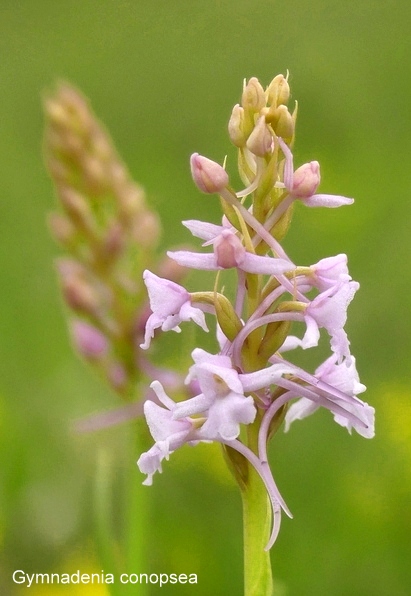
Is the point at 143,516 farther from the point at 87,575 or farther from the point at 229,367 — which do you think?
the point at 229,367

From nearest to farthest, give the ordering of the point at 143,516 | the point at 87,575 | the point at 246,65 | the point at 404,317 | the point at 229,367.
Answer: the point at 229,367, the point at 143,516, the point at 87,575, the point at 404,317, the point at 246,65

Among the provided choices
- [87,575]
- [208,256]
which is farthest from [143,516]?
[208,256]

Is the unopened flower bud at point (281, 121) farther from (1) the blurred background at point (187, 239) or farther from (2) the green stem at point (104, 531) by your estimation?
(2) the green stem at point (104, 531)

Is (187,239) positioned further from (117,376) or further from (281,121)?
(281,121)

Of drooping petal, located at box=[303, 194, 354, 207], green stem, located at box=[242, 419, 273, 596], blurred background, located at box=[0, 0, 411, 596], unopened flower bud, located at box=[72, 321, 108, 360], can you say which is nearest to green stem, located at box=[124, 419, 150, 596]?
blurred background, located at box=[0, 0, 411, 596]

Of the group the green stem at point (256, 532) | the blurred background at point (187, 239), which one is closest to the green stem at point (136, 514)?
the blurred background at point (187, 239)

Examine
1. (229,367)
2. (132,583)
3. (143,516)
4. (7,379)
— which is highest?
(7,379)

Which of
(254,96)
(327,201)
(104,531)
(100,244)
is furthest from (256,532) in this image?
(100,244)
